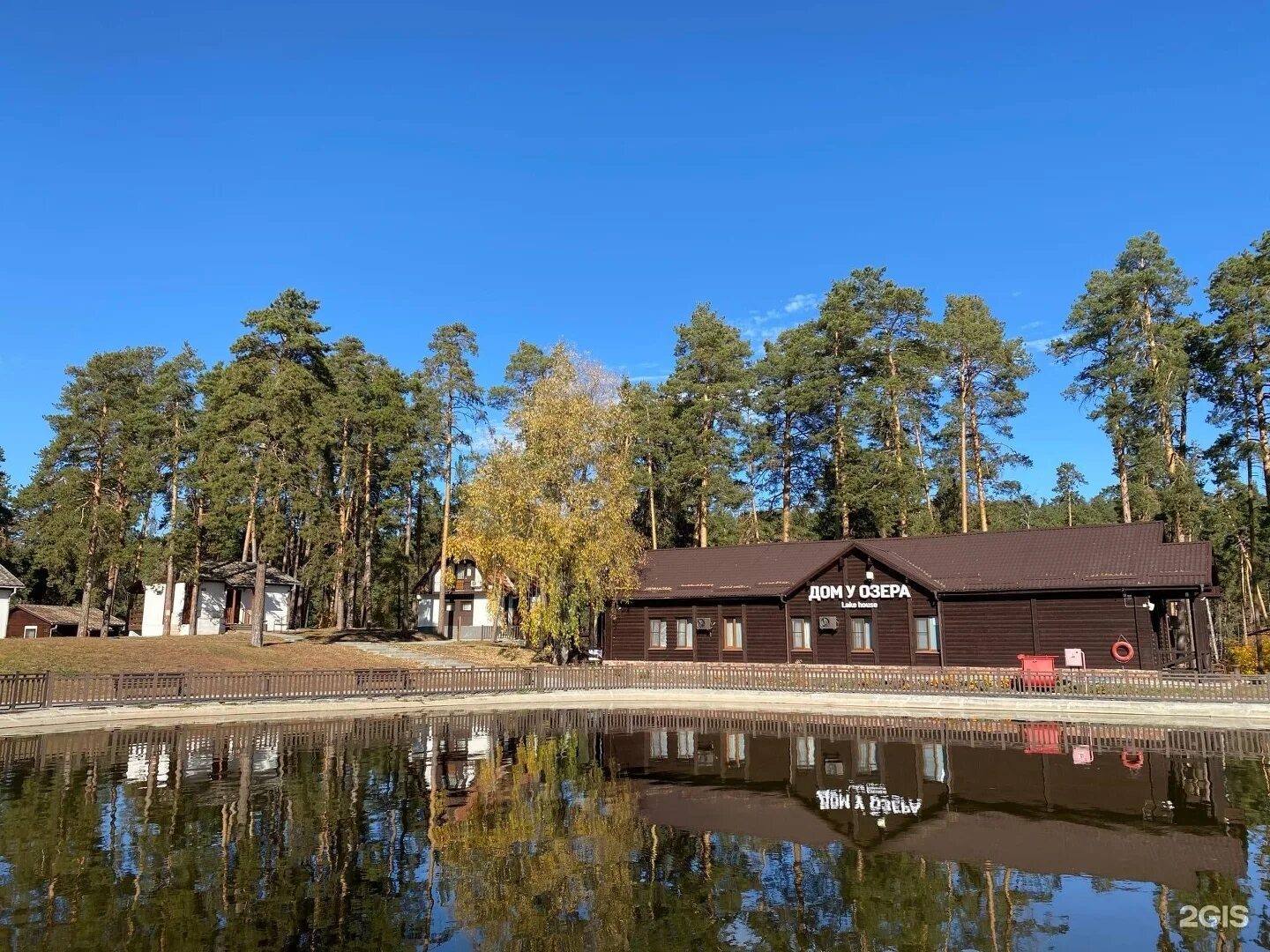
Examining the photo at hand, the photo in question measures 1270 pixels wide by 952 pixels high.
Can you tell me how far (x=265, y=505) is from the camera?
43.4 meters

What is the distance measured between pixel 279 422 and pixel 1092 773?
131 ft

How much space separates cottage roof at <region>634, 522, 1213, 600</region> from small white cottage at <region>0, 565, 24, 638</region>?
37.4 meters

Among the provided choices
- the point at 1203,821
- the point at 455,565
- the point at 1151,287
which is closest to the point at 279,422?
the point at 455,565

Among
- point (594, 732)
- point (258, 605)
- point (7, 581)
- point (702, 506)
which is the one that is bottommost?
point (594, 732)

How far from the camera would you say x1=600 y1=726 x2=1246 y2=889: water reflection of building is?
13219mm

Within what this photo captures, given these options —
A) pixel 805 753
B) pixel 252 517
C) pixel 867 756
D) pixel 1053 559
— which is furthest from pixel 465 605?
pixel 867 756

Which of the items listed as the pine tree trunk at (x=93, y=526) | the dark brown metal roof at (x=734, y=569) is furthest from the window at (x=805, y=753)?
the pine tree trunk at (x=93, y=526)

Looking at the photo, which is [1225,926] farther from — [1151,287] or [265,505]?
[1151,287]

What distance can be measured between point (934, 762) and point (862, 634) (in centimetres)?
1881

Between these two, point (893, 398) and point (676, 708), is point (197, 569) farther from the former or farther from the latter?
point (893, 398)

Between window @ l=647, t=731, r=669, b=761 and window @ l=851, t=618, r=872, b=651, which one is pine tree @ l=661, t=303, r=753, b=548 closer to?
window @ l=851, t=618, r=872, b=651

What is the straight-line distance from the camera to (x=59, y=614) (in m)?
53.7

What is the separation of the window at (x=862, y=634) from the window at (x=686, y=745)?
1528cm

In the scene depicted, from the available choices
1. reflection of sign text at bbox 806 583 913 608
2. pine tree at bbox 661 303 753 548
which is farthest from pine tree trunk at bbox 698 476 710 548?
reflection of sign text at bbox 806 583 913 608
